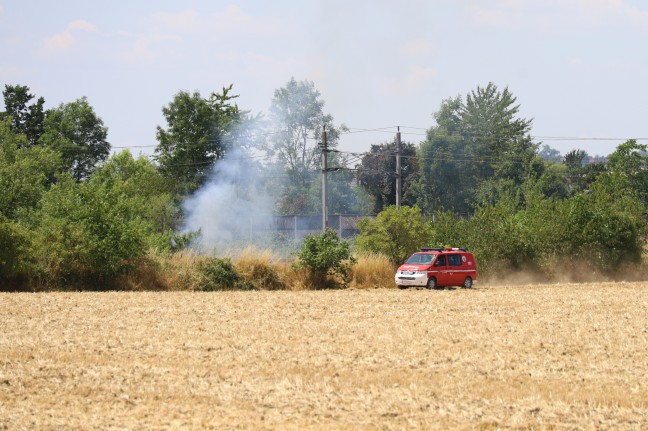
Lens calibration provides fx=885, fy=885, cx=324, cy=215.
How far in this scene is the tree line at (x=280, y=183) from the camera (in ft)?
117

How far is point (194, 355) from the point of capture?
17.5 metres

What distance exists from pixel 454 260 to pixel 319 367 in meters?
22.7

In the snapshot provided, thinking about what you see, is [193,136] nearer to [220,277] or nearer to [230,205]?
[230,205]

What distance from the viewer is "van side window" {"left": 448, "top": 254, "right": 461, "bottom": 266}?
125 ft

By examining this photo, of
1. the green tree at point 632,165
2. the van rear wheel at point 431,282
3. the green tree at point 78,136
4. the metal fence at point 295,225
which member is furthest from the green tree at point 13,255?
the green tree at point 632,165

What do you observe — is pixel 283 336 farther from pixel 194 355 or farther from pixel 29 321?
pixel 29 321

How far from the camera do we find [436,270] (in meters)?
37.3

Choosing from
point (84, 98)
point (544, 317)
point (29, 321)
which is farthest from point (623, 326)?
point (84, 98)

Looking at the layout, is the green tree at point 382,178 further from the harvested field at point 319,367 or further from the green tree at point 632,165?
the harvested field at point 319,367

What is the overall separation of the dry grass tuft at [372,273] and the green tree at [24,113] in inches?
1861

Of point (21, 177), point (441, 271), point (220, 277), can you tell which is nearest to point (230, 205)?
point (21, 177)

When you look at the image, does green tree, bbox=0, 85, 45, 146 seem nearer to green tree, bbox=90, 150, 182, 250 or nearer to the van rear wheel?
green tree, bbox=90, 150, 182, 250

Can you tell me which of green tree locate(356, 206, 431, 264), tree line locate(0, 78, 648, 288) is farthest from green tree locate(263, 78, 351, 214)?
green tree locate(356, 206, 431, 264)

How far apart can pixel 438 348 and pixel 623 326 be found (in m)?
6.77
